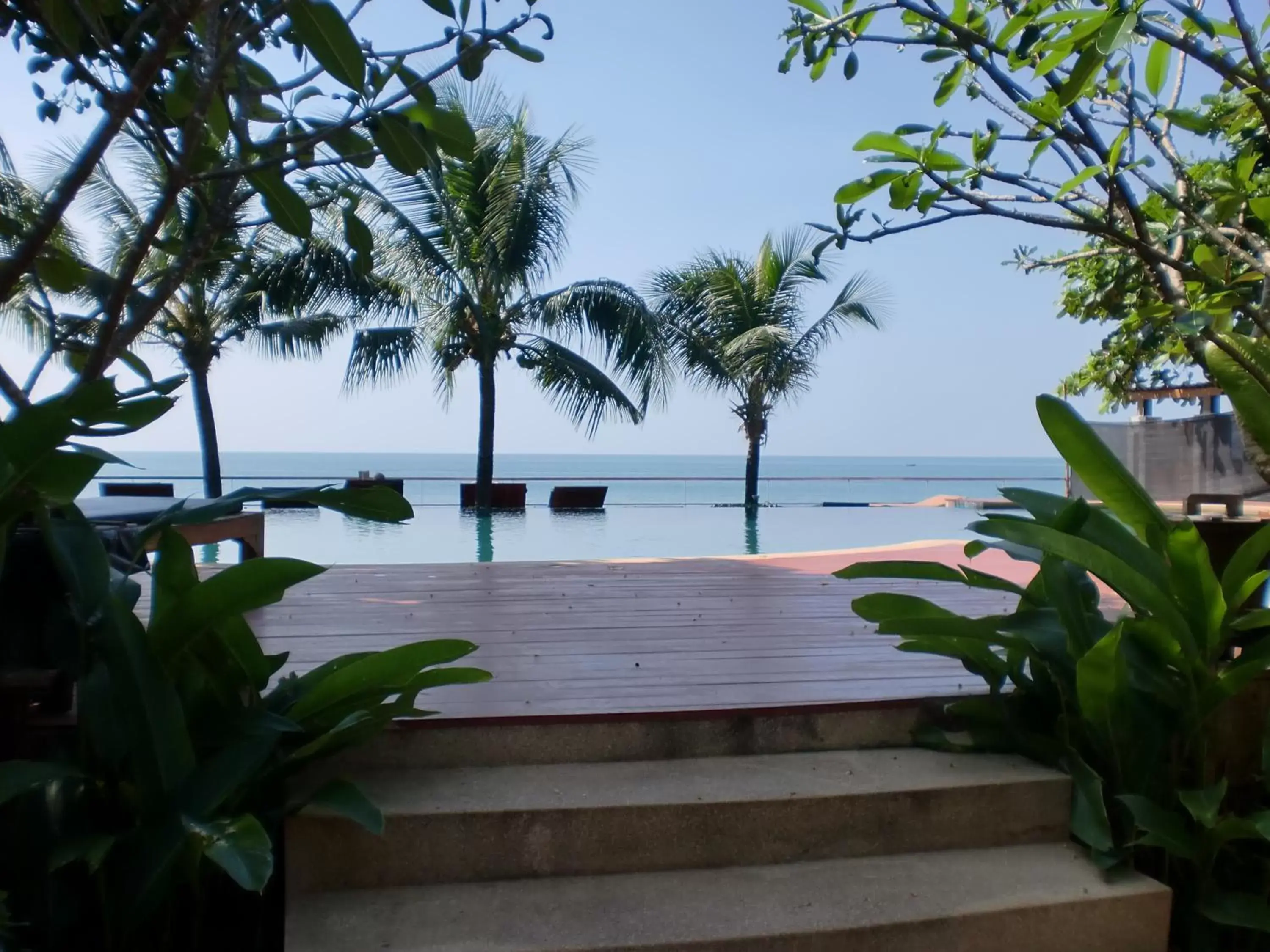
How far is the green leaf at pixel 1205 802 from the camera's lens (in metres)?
1.73

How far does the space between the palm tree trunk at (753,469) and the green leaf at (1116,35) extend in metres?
13.5

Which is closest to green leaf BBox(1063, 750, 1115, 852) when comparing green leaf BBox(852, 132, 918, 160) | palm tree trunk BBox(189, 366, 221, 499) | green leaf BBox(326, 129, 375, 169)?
green leaf BBox(852, 132, 918, 160)

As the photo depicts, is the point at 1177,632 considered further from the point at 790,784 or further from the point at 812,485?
the point at 812,485

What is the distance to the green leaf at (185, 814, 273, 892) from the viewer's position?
49.9 inches

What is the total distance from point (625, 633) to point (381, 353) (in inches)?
378

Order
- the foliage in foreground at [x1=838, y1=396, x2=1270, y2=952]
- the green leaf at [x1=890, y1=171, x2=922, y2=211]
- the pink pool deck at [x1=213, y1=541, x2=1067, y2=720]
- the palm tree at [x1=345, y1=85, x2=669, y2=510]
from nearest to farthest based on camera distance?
the green leaf at [x1=890, y1=171, x2=922, y2=211], the foliage in foreground at [x1=838, y1=396, x2=1270, y2=952], the pink pool deck at [x1=213, y1=541, x2=1067, y2=720], the palm tree at [x1=345, y1=85, x2=669, y2=510]

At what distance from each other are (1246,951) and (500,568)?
11.2ft

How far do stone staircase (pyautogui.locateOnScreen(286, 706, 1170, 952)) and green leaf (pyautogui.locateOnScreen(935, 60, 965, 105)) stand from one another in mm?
1268

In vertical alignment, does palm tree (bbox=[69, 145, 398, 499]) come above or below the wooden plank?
above

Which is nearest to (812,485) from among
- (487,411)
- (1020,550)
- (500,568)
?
(487,411)

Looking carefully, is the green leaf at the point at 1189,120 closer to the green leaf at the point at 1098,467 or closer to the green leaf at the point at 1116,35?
the green leaf at the point at 1116,35

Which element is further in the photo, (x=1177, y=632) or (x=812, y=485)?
(x=812, y=485)

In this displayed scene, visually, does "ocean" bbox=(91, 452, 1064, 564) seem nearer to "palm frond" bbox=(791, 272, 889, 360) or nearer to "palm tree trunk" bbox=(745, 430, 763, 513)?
"palm tree trunk" bbox=(745, 430, 763, 513)

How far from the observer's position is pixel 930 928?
1.63 metres
